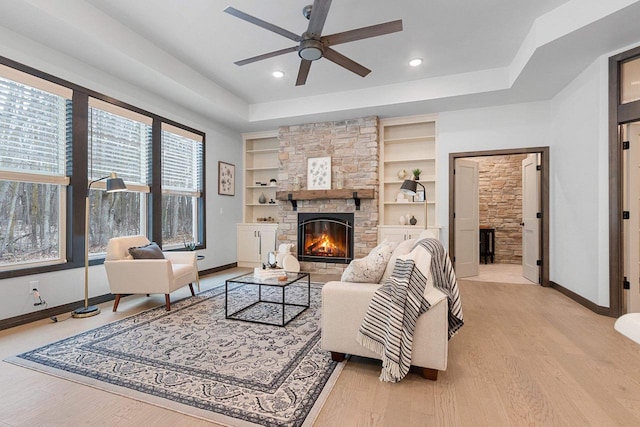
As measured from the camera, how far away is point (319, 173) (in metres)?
5.64

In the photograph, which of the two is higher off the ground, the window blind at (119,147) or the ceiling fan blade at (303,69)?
the ceiling fan blade at (303,69)

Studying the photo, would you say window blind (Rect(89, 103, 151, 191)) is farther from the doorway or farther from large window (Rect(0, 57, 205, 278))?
the doorway

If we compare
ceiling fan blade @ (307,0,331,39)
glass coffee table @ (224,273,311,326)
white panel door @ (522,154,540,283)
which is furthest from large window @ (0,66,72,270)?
white panel door @ (522,154,540,283)

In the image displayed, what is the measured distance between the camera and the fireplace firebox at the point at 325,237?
558 cm

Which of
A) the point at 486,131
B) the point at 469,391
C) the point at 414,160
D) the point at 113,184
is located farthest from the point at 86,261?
the point at 486,131

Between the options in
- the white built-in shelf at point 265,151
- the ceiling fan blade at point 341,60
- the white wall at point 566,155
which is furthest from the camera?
the white built-in shelf at point 265,151

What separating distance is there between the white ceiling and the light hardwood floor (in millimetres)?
2761

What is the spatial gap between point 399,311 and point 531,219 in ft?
14.1

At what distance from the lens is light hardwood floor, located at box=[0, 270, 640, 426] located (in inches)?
63.9

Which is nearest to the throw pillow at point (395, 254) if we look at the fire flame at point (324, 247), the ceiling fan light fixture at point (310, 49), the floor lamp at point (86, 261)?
the ceiling fan light fixture at point (310, 49)

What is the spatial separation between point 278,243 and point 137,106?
126 inches

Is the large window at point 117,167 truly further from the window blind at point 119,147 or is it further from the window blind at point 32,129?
the window blind at point 32,129

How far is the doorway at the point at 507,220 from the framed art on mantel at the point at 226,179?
4.04m

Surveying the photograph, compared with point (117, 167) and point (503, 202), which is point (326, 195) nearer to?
point (117, 167)
